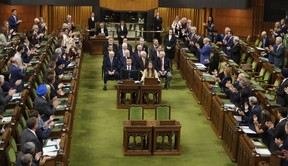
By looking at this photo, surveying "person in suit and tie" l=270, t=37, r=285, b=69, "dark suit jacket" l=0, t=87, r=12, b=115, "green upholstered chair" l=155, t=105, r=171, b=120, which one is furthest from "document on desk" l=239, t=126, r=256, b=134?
"person in suit and tie" l=270, t=37, r=285, b=69

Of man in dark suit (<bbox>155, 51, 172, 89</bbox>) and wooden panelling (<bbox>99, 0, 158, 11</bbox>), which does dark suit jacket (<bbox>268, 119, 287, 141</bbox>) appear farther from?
wooden panelling (<bbox>99, 0, 158, 11</bbox>)

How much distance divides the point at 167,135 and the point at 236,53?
6.87 meters

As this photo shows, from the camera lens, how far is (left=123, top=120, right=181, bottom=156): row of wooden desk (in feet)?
33.1

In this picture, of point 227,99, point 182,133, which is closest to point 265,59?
point 227,99

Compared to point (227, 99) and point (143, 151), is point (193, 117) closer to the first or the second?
point (227, 99)

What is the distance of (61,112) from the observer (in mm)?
10562

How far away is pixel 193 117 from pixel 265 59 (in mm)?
→ 3972

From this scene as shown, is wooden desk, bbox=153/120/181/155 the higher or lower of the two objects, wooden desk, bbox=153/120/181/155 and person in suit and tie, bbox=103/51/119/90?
the lower

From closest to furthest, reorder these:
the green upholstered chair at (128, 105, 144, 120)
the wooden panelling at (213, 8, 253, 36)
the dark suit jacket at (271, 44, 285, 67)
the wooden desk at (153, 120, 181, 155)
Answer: the wooden desk at (153, 120, 181, 155)
the green upholstered chair at (128, 105, 144, 120)
the dark suit jacket at (271, 44, 285, 67)
the wooden panelling at (213, 8, 253, 36)

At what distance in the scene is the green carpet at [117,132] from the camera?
33.0 feet

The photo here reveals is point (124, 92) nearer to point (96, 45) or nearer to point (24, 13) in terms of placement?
point (96, 45)

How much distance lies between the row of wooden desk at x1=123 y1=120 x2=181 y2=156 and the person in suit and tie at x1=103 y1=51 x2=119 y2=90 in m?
4.72

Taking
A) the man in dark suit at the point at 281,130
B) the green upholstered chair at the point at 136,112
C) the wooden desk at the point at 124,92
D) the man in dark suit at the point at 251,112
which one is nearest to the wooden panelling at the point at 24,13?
the wooden desk at the point at 124,92

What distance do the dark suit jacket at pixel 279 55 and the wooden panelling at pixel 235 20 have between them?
8584 millimetres
